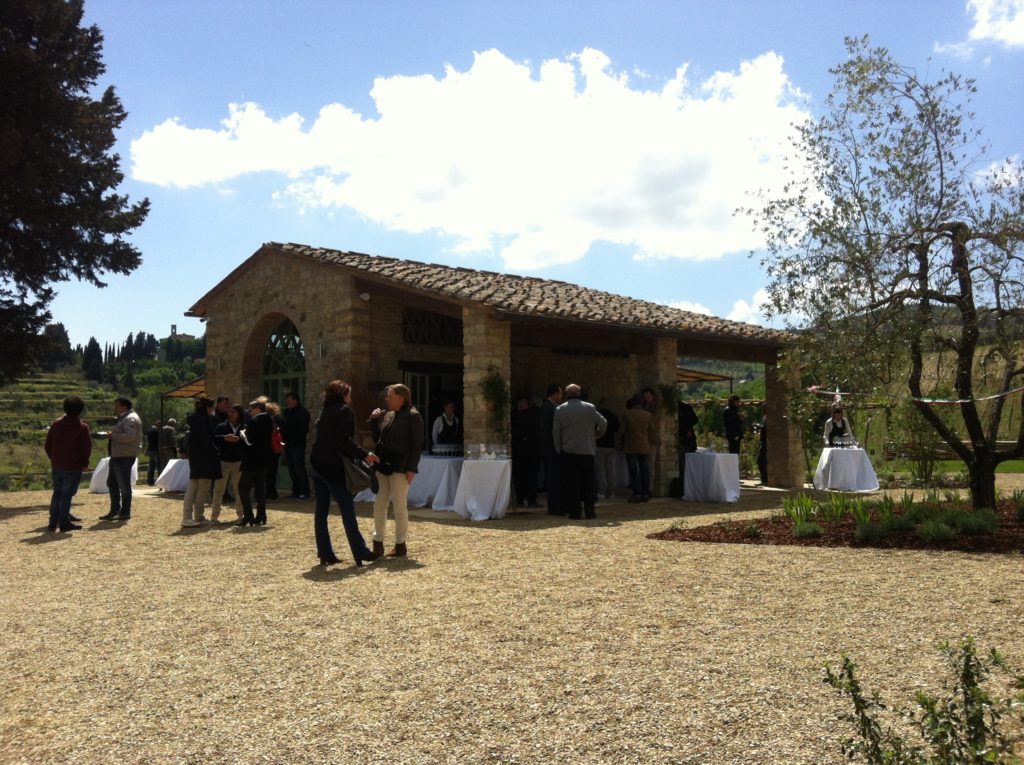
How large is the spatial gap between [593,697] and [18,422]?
47324 mm

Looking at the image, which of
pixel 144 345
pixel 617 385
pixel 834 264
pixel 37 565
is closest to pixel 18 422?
pixel 617 385

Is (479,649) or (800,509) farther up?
(800,509)

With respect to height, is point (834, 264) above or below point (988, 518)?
above

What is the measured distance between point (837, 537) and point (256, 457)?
622 cm

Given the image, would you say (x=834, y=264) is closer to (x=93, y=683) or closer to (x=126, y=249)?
(x=93, y=683)

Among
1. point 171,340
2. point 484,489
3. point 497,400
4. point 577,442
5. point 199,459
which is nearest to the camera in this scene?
point 199,459

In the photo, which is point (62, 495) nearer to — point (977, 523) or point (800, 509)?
point (800, 509)

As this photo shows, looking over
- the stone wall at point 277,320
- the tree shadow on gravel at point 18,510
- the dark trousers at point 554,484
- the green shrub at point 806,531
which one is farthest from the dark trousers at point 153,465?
the green shrub at point 806,531

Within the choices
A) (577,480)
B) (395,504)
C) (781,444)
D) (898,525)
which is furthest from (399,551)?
(781,444)

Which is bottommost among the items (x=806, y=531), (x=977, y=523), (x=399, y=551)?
(x=399, y=551)

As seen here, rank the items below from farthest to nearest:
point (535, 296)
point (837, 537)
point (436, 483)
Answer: point (535, 296)
point (436, 483)
point (837, 537)

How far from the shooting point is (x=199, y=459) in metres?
9.82

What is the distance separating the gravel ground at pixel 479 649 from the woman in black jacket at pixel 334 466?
10.0 inches

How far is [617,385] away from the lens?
659 inches
